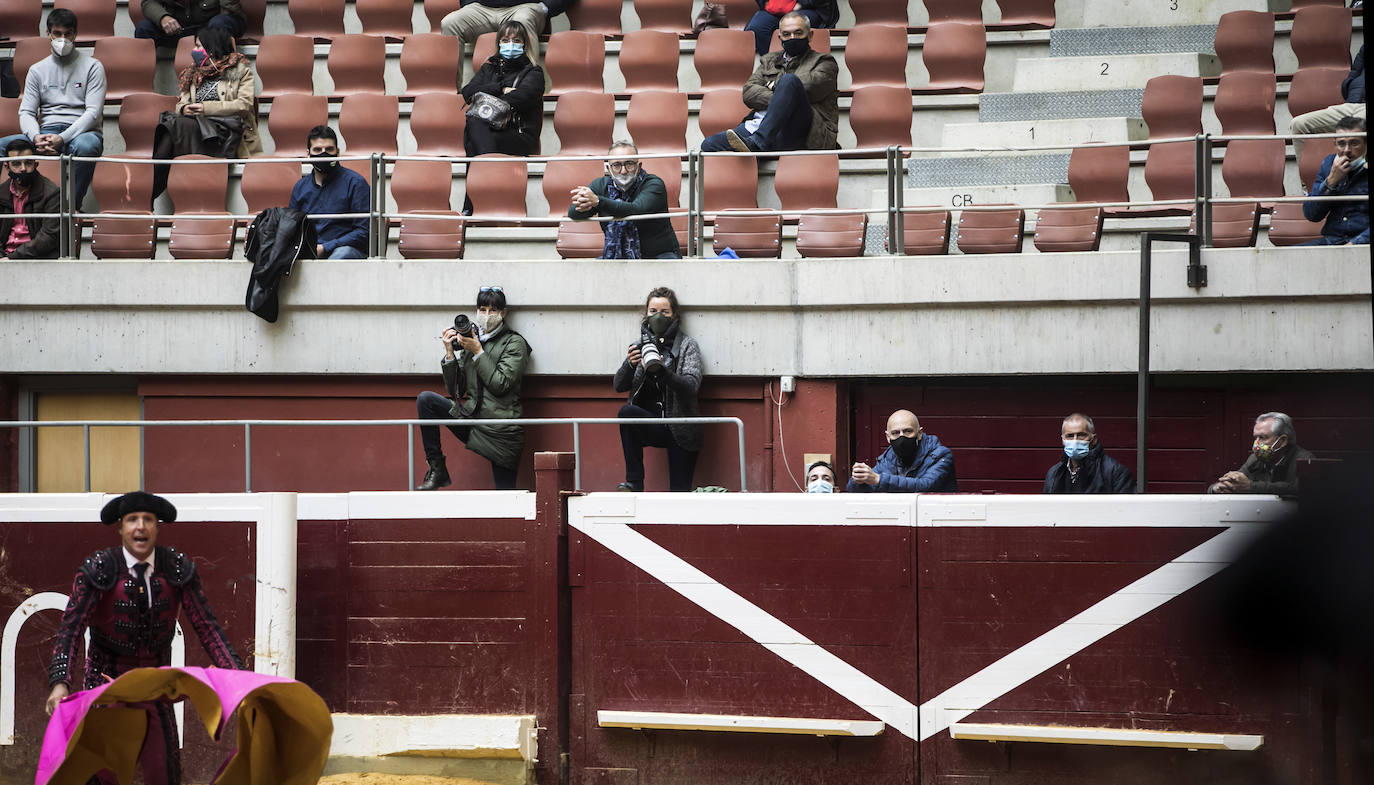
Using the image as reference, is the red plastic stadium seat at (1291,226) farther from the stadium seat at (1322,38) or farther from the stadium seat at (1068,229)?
the stadium seat at (1322,38)

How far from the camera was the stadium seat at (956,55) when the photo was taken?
1179cm

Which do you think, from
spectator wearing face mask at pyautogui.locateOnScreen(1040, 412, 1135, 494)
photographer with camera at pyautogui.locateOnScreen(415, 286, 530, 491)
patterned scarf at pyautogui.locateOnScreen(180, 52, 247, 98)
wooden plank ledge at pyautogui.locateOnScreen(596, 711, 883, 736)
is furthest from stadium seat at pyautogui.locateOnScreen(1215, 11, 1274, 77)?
patterned scarf at pyautogui.locateOnScreen(180, 52, 247, 98)

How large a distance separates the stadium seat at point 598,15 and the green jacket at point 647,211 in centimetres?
321

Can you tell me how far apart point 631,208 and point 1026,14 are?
163 inches

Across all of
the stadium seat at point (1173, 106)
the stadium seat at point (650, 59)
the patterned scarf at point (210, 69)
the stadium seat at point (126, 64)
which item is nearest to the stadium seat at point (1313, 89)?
the stadium seat at point (1173, 106)

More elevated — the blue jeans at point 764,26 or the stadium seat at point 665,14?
the stadium seat at point 665,14

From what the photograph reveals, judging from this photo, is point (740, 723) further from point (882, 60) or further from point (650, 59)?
point (650, 59)

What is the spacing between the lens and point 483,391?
31.7 feet

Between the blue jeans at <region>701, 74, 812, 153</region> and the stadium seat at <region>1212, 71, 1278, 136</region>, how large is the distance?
9.09ft

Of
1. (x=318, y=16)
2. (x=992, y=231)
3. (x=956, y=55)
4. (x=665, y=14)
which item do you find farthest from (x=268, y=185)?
(x=992, y=231)

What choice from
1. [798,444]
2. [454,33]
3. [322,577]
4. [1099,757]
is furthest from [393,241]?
[1099,757]

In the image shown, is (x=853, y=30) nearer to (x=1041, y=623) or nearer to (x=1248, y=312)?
(x=1248, y=312)

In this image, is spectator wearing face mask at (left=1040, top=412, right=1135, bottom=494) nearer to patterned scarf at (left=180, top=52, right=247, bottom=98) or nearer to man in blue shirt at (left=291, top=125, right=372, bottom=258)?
man in blue shirt at (left=291, top=125, right=372, bottom=258)

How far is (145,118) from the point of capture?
1253 centimetres
